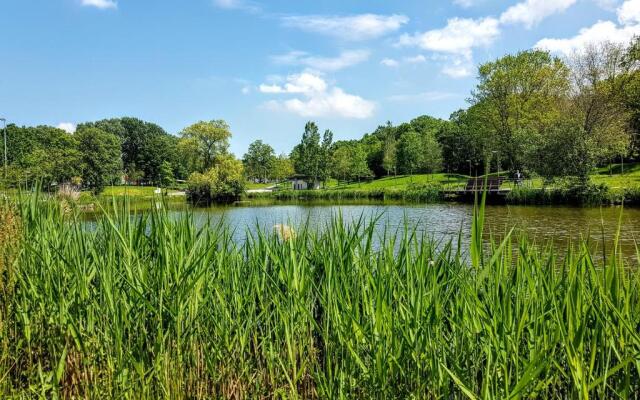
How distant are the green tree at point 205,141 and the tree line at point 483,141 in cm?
15

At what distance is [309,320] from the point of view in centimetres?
300

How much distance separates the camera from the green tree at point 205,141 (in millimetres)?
63469

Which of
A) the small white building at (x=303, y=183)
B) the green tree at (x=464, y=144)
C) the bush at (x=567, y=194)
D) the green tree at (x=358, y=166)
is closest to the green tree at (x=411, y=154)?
the green tree at (x=464, y=144)

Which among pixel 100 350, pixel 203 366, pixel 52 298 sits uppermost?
pixel 52 298

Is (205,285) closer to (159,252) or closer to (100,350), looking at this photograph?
(159,252)

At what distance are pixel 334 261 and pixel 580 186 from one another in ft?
114

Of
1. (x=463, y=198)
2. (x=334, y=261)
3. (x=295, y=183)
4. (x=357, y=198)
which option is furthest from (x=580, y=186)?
(x=295, y=183)

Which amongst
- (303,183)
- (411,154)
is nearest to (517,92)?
(411,154)

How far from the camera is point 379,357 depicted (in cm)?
233

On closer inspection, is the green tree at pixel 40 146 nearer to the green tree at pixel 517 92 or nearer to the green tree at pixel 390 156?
the green tree at pixel 390 156

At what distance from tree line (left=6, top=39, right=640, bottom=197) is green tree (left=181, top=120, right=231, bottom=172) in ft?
0.49

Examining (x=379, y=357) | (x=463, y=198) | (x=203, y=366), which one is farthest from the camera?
(x=463, y=198)

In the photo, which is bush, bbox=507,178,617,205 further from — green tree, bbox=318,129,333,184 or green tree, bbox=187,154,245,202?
green tree, bbox=318,129,333,184

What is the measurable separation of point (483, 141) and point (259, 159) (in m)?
53.9
